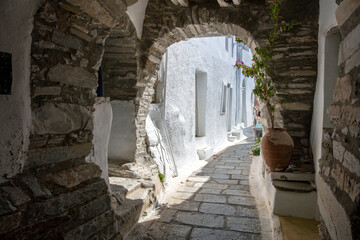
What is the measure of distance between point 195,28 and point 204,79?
13.2 ft

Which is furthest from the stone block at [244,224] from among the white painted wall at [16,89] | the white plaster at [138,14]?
the white plaster at [138,14]

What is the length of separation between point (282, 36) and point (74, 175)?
121 inches

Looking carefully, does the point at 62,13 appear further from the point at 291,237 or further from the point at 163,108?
the point at 163,108

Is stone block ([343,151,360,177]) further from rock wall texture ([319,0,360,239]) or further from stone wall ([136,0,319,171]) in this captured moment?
stone wall ([136,0,319,171])

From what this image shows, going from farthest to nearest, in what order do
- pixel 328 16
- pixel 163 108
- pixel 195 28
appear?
1. pixel 163 108
2. pixel 195 28
3. pixel 328 16

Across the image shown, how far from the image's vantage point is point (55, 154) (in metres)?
1.42

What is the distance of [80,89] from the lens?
1591 mm

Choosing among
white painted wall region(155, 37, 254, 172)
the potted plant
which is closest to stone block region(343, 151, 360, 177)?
the potted plant

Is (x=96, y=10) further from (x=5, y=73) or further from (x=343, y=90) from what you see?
(x=343, y=90)

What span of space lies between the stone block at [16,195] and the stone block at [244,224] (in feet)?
7.67

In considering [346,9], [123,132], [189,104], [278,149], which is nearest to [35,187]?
[346,9]

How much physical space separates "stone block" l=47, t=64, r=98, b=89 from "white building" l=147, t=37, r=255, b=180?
2964 mm

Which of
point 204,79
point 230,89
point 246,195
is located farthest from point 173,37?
point 230,89

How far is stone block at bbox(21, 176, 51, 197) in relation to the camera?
4.13 ft
